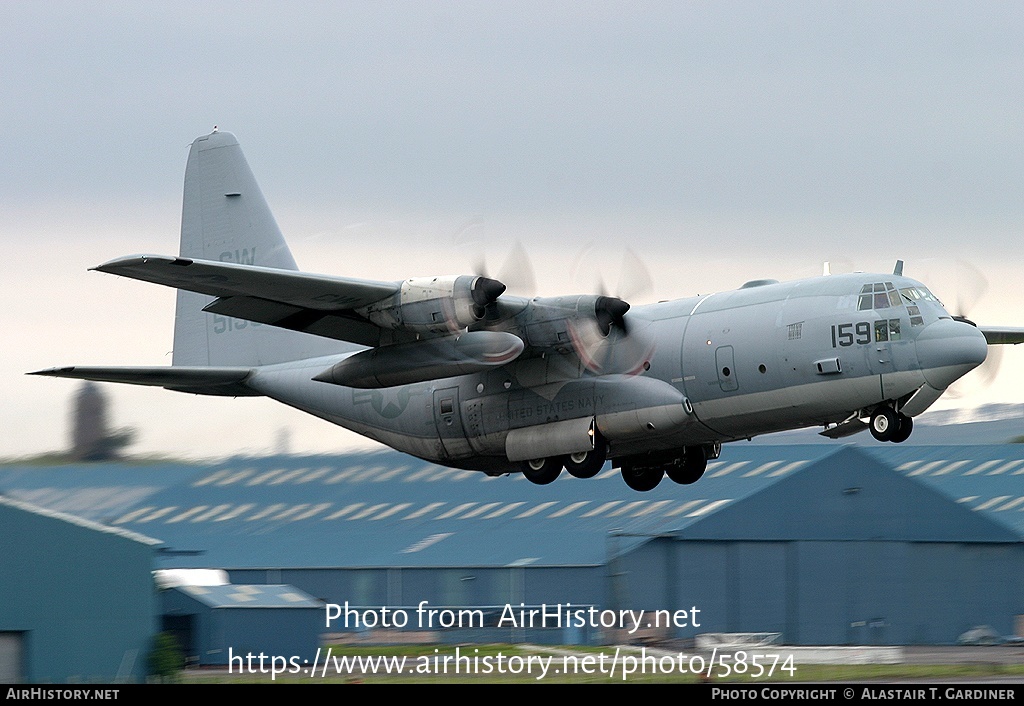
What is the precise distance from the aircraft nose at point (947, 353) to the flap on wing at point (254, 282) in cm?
759

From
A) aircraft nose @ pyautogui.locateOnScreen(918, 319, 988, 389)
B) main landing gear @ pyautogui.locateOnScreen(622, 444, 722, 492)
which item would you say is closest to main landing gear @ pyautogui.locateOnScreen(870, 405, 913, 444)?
aircraft nose @ pyautogui.locateOnScreen(918, 319, 988, 389)

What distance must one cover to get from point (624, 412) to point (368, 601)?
905 cm

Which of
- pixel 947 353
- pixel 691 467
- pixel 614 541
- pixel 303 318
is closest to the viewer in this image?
pixel 947 353

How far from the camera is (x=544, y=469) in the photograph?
21.7 metres

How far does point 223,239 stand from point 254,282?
726cm

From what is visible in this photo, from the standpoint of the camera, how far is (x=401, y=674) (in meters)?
21.1

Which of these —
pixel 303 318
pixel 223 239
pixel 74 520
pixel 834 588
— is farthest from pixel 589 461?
pixel 74 520

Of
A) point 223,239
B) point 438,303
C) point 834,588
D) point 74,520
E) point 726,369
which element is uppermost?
point 223,239

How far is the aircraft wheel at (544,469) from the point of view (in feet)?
70.7

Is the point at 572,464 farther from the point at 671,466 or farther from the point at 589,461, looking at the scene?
the point at 671,466

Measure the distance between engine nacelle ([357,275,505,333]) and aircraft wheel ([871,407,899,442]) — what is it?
Answer: 19.0 ft

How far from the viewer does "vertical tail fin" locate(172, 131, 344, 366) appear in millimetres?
25234

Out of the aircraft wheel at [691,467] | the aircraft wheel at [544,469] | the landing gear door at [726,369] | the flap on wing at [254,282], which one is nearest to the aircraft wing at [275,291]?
the flap on wing at [254,282]

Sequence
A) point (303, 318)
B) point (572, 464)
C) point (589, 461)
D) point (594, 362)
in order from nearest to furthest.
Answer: point (303, 318), point (594, 362), point (589, 461), point (572, 464)
